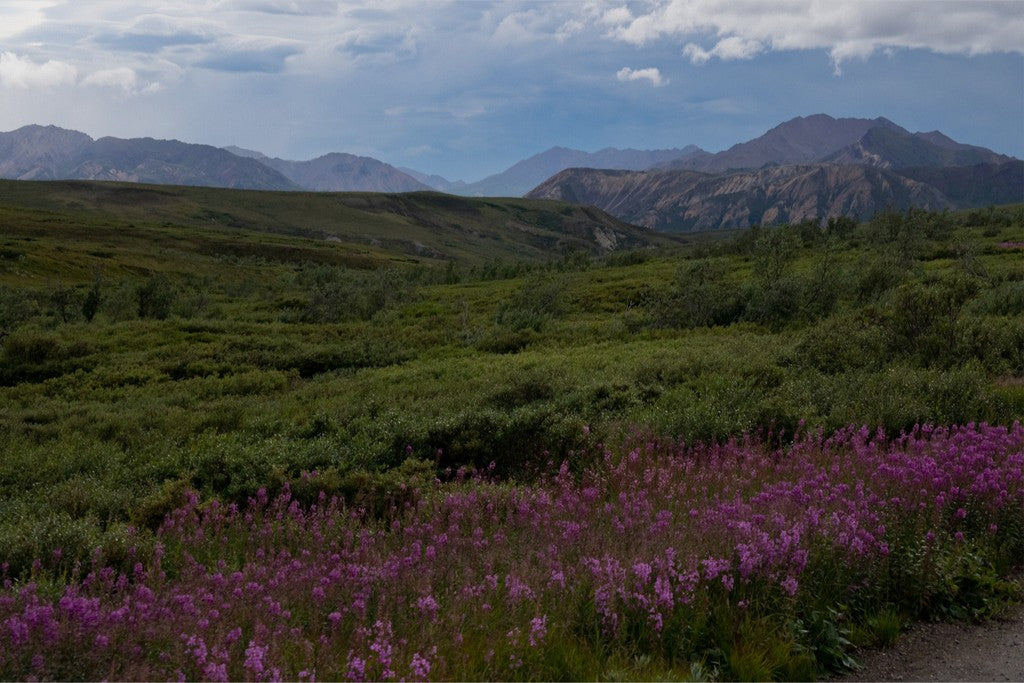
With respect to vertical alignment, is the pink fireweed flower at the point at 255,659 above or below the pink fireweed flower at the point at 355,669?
above

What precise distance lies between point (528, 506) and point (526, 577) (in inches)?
67.0

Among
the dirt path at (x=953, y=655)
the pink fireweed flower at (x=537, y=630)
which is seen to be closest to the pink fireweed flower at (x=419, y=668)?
the pink fireweed flower at (x=537, y=630)

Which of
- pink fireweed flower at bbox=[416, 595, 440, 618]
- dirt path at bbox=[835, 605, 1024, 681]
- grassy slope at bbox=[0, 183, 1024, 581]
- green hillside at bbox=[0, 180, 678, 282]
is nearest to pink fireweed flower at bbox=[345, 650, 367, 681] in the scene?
pink fireweed flower at bbox=[416, 595, 440, 618]

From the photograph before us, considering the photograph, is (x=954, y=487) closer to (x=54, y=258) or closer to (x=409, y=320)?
(x=409, y=320)

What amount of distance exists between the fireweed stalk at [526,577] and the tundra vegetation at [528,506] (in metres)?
0.02

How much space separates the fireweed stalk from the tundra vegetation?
0.02 meters

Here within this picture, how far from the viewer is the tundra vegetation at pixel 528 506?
4.09 meters

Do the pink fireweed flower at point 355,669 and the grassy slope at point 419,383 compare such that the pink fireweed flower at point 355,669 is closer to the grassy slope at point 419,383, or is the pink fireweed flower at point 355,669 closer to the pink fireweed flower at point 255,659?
the pink fireweed flower at point 255,659

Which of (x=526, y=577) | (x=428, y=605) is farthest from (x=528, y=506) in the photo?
(x=428, y=605)

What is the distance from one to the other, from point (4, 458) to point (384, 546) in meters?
11.2

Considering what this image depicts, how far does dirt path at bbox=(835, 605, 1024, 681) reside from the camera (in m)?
4.46

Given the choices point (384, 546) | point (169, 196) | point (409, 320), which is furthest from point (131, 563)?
point (169, 196)

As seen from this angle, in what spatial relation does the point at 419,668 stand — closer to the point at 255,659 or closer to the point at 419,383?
the point at 255,659

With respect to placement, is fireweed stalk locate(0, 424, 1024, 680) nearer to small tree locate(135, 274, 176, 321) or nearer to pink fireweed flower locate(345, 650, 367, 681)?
pink fireweed flower locate(345, 650, 367, 681)
